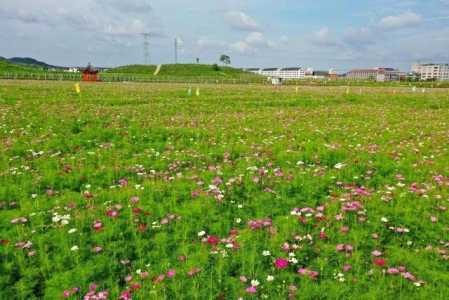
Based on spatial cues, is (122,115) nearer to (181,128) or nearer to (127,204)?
(181,128)

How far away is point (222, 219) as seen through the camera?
255 inches

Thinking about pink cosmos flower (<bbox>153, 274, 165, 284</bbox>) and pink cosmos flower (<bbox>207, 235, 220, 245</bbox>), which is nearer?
pink cosmos flower (<bbox>153, 274, 165, 284</bbox>)

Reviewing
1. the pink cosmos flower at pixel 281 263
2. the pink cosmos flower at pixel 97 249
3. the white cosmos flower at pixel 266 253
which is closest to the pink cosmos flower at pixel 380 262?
the pink cosmos flower at pixel 281 263

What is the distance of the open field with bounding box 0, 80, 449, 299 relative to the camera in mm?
4754

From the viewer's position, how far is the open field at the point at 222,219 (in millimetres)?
4754

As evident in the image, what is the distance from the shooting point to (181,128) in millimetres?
15211

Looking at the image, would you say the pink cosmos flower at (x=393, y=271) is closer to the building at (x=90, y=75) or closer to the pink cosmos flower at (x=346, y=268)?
the pink cosmos flower at (x=346, y=268)

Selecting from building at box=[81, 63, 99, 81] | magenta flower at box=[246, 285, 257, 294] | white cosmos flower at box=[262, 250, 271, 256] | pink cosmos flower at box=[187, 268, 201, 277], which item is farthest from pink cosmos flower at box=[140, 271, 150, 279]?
building at box=[81, 63, 99, 81]

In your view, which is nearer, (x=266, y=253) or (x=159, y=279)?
(x=159, y=279)

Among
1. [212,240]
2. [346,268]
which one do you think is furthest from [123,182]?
[346,268]

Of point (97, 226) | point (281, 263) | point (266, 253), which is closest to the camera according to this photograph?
point (281, 263)

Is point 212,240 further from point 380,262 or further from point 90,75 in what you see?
point 90,75

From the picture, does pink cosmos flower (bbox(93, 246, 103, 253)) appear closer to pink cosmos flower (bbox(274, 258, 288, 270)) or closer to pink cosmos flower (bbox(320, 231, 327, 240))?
pink cosmos flower (bbox(274, 258, 288, 270))

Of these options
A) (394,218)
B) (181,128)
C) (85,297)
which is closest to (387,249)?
(394,218)
